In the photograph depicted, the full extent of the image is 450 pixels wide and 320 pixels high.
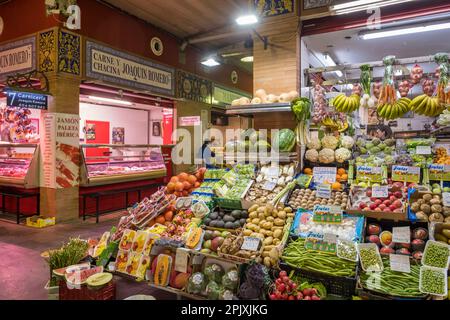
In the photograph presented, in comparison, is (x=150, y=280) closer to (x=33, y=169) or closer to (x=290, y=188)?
(x=290, y=188)

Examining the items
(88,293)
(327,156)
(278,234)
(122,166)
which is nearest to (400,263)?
(278,234)

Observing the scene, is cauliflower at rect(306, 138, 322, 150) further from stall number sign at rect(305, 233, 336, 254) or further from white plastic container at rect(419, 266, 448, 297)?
white plastic container at rect(419, 266, 448, 297)

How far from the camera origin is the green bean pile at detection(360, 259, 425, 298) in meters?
2.72

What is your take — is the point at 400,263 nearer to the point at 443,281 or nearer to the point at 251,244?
the point at 443,281

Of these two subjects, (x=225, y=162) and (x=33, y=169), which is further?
(x=33, y=169)

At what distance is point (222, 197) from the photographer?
433 centimetres

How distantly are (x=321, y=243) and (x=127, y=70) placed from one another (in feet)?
22.9

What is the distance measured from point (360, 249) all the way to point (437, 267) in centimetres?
63

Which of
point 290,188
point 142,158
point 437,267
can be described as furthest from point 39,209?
point 437,267

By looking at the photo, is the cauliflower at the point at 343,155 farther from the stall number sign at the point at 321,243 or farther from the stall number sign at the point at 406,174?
the stall number sign at the point at 321,243

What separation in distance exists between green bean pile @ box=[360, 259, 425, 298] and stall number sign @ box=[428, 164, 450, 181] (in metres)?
1.57

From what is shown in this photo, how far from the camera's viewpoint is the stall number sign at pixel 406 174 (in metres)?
3.98

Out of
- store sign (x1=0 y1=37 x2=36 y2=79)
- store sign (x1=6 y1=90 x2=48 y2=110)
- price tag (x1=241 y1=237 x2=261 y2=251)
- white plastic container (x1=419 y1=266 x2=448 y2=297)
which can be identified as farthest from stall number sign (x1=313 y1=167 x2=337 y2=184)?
store sign (x1=0 y1=37 x2=36 y2=79)

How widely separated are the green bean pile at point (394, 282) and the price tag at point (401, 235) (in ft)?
1.03
